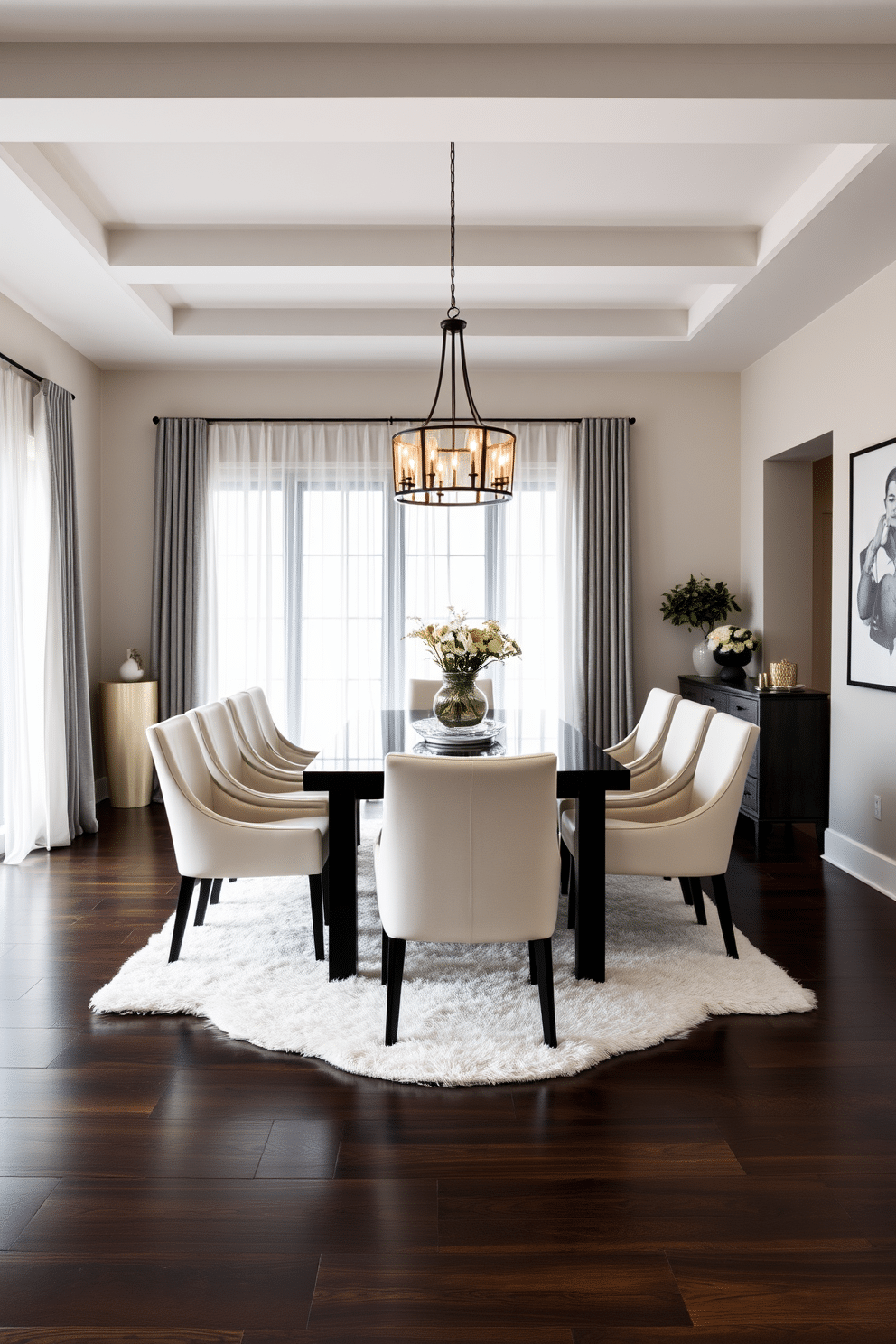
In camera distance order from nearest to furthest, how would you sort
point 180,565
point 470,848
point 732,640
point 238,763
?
point 470,848
point 238,763
point 732,640
point 180,565

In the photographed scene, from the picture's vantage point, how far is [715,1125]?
2.26m

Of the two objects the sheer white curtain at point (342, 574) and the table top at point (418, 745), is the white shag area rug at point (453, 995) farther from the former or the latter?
the sheer white curtain at point (342, 574)

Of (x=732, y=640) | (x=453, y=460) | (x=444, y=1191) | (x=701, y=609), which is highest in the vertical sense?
(x=453, y=460)

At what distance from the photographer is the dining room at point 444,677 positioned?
1.93 meters

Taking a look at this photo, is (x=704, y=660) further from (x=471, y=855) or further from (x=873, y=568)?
(x=471, y=855)

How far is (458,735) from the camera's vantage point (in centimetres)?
369

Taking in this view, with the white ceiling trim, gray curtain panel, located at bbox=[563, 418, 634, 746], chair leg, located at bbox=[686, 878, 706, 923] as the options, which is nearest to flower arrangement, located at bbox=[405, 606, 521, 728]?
chair leg, located at bbox=[686, 878, 706, 923]

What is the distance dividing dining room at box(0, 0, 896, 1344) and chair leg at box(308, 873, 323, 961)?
0.01 meters

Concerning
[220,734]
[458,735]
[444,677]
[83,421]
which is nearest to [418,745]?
[458,735]

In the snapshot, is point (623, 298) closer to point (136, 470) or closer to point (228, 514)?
point (228, 514)

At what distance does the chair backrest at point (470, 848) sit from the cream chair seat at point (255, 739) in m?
1.55

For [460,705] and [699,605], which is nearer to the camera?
[460,705]

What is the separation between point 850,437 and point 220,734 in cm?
344

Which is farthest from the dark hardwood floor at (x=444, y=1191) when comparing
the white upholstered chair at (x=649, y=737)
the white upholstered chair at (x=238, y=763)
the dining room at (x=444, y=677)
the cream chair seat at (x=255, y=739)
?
the cream chair seat at (x=255, y=739)
